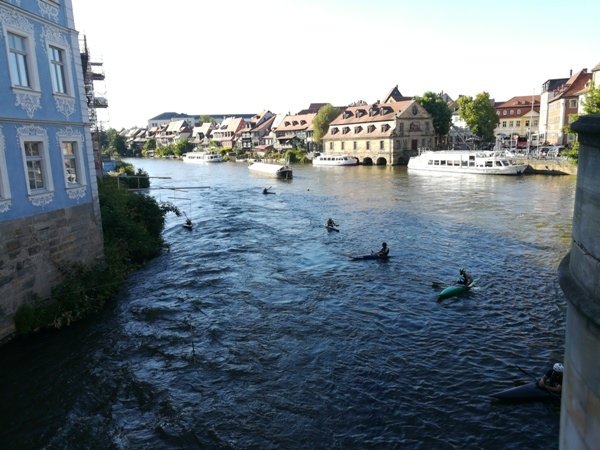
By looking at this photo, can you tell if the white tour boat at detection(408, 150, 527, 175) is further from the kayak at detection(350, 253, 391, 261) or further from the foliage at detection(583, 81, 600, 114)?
the kayak at detection(350, 253, 391, 261)

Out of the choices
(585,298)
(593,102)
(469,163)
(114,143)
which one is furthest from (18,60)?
(114,143)

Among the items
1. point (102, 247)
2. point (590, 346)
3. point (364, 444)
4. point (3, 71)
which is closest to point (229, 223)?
point (102, 247)

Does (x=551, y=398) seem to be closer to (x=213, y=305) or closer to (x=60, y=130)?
(x=213, y=305)

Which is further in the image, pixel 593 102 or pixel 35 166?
pixel 593 102

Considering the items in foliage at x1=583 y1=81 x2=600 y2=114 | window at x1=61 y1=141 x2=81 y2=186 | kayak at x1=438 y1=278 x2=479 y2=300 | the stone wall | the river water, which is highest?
Answer: foliage at x1=583 y1=81 x2=600 y2=114

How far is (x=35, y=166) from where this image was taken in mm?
16672

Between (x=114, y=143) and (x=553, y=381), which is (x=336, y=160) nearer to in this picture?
(x=553, y=381)

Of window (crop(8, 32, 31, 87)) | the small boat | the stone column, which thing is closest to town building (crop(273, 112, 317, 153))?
the small boat

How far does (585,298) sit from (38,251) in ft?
54.7

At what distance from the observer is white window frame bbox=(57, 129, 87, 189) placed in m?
17.9

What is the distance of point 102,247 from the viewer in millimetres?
21000

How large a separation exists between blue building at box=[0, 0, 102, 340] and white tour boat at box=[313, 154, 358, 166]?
230 ft

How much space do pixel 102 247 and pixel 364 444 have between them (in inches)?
583

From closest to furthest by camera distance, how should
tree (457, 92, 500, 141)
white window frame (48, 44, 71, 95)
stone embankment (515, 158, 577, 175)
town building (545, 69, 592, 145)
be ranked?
white window frame (48, 44, 71, 95) → stone embankment (515, 158, 577, 175) → town building (545, 69, 592, 145) → tree (457, 92, 500, 141)
